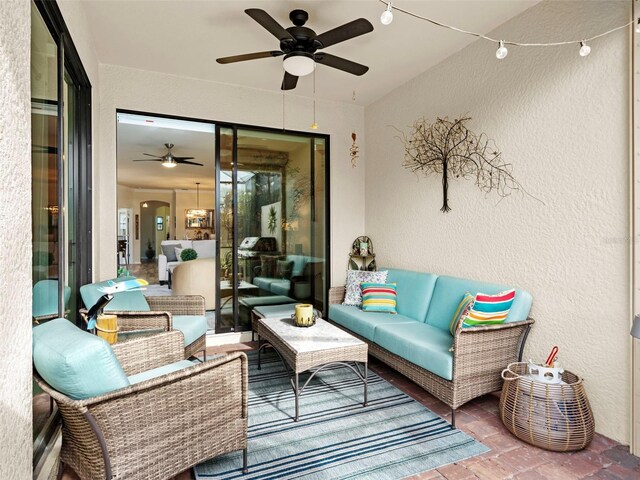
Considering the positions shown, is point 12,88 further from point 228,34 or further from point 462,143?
point 462,143

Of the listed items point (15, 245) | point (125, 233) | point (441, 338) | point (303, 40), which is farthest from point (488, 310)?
point (125, 233)

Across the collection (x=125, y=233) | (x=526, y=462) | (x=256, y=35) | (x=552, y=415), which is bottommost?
(x=526, y=462)

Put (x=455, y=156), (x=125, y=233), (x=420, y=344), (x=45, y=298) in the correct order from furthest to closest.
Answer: (x=125, y=233), (x=455, y=156), (x=420, y=344), (x=45, y=298)

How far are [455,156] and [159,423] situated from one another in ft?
10.2

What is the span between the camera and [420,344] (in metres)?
2.67

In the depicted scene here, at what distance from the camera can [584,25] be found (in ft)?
7.69

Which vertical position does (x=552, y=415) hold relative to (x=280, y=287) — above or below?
below

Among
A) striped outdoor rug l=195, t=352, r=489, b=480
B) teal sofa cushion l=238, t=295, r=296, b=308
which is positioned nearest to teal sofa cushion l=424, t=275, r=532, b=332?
striped outdoor rug l=195, t=352, r=489, b=480

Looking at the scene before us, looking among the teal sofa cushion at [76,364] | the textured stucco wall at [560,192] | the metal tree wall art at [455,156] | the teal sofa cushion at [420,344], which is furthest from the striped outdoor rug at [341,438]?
the metal tree wall art at [455,156]

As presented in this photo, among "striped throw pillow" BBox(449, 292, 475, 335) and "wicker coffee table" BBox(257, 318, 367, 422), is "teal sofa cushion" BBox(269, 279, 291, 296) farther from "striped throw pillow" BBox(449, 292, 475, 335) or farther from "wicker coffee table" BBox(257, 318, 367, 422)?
"striped throw pillow" BBox(449, 292, 475, 335)

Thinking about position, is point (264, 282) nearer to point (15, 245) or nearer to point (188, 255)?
point (15, 245)

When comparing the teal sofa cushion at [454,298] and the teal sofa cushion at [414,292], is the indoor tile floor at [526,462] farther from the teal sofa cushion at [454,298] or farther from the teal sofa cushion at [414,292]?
the teal sofa cushion at [414,292]

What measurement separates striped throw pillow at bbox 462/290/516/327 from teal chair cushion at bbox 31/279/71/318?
2468 mm

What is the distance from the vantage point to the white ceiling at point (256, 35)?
2.66 metres
